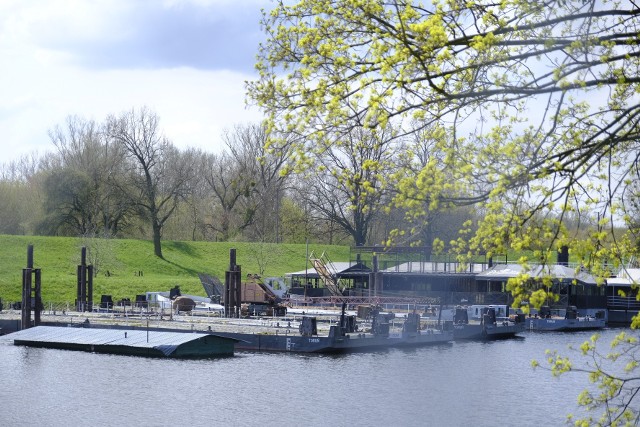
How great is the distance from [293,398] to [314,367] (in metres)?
9.00

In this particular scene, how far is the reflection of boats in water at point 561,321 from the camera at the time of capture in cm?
6664

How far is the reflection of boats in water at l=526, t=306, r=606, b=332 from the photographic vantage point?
66637 millimetres

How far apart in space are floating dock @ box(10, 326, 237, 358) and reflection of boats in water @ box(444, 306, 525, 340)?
17.0 m

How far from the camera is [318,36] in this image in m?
11.9

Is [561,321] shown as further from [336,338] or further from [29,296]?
[29,296]

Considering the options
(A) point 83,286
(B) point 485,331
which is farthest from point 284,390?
(A) point 83,286

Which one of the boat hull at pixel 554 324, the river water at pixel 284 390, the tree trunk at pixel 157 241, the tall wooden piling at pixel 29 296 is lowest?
the river water at pixel 284 390

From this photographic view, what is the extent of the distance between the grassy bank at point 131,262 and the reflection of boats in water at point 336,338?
33115mm

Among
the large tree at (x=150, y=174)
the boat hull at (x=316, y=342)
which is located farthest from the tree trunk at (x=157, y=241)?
the boat hull at (x=316, y=342)

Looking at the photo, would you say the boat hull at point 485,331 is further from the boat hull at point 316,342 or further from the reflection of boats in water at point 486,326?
the boat hull at point 316,342

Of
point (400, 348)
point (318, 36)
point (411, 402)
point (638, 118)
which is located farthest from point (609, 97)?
point (400, 348)

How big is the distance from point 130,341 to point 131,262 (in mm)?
46022

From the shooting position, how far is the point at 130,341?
154ft

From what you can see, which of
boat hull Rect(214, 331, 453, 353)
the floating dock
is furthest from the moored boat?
the floating dock
